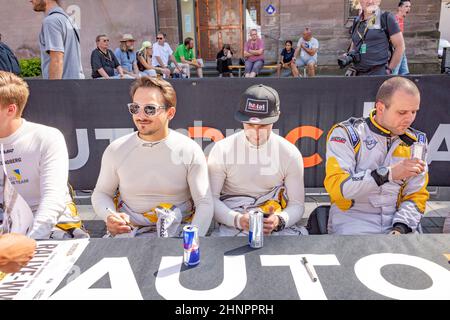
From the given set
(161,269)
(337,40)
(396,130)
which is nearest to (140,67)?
(337,40)

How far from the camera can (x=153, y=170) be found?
9.19 feet

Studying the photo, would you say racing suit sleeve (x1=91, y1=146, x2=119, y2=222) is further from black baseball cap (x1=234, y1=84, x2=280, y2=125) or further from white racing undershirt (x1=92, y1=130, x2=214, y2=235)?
black baseball cap (x1=234, y1=84, x2=280, y2=125)

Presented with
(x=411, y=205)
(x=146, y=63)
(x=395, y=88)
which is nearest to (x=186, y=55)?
(x=146, y=63)

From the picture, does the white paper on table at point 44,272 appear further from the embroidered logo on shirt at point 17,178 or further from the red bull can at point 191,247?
the embroidered logo on shirt at point 17,178

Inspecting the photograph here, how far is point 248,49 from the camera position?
44.0ft

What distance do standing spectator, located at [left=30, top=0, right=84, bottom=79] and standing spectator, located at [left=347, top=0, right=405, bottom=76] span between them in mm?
3652

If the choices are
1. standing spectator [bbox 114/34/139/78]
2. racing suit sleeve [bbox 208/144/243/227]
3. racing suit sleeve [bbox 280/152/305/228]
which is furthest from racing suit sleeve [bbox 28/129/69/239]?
standing spectator [bbox 114/34/139/78]

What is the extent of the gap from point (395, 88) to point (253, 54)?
11154 millimetres

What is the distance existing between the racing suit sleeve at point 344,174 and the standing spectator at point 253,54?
10.7m

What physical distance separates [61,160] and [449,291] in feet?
7.67

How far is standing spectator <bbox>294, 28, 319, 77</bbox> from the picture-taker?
13.8m

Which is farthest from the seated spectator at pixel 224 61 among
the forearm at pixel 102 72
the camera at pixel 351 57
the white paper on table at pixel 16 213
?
the white paper on table at pixel 16 213

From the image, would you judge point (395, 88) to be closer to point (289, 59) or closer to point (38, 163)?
point (38, 163)
